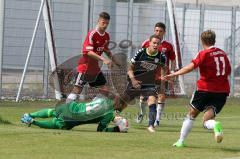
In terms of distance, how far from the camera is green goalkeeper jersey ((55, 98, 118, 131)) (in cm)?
1502

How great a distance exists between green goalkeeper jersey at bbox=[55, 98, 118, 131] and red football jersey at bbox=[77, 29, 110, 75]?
4.32ft

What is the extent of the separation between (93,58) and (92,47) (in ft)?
0.76

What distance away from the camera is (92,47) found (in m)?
16.4

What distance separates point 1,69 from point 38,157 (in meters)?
16.1

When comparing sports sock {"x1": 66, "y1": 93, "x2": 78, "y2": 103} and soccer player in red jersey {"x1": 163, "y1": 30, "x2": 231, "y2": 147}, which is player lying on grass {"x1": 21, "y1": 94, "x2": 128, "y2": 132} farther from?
soccer player in red jersey {"x1": 163, "y1": 30, "x2": 231, "y2": 147}

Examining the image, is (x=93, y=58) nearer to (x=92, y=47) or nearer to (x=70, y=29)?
A: (x=92, y=47)

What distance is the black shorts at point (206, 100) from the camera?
42.1ft

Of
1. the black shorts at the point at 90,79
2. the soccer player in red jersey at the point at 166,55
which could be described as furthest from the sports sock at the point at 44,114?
the soccer player in red jersey at the point at 166,55

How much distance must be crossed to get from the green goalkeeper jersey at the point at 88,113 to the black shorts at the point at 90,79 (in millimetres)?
1012

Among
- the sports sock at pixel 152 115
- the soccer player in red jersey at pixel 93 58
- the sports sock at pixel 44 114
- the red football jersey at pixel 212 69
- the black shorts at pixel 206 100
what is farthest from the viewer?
the sports sock at pixel 152 115

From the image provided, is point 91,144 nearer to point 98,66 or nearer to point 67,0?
point 98,66

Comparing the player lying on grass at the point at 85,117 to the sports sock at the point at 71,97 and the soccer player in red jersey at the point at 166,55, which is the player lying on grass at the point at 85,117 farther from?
the soccer player in red jersey at the point at 166,55

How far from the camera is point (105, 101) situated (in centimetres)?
1526

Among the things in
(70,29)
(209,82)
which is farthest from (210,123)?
(70,29)
